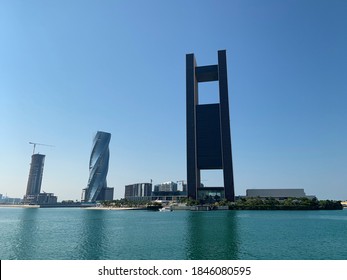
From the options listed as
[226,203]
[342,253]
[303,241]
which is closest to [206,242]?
[303,241]

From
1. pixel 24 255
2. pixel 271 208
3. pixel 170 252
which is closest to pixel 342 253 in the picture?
pixel 170 252

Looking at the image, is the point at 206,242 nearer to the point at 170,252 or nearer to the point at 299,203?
the point at 170,252

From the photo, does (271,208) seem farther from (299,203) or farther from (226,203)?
(226,203)
